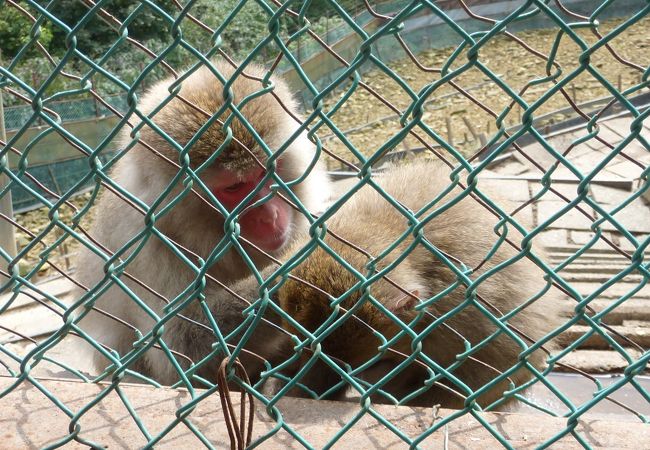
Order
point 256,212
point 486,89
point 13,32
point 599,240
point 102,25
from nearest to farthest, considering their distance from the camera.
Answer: point 256,212
point 599,240
point 13,32
point 102,25
point 486,89

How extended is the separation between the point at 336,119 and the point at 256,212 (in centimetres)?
1457

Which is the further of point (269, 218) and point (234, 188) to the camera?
point (234, 188)

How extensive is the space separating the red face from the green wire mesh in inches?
17.3

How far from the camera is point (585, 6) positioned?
14.5 meters

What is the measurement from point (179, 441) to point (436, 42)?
18.1 metres

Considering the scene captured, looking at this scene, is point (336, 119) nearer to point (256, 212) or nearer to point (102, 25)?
point (102, 25)

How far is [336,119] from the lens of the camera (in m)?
17.2

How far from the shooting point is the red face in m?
2.85

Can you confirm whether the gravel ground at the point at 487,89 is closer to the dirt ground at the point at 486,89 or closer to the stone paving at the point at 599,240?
the dirt ground at the point at 486,89

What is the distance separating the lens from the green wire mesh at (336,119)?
1.44 m

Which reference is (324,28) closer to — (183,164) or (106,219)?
(106,219)

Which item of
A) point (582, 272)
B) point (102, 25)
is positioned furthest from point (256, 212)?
point (102, 25)

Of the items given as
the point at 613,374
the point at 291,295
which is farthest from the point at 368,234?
the point at 613,374

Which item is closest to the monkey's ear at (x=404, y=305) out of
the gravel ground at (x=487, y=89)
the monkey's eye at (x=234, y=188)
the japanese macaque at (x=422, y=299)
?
the japanese macaque at (x=422, y=299)
